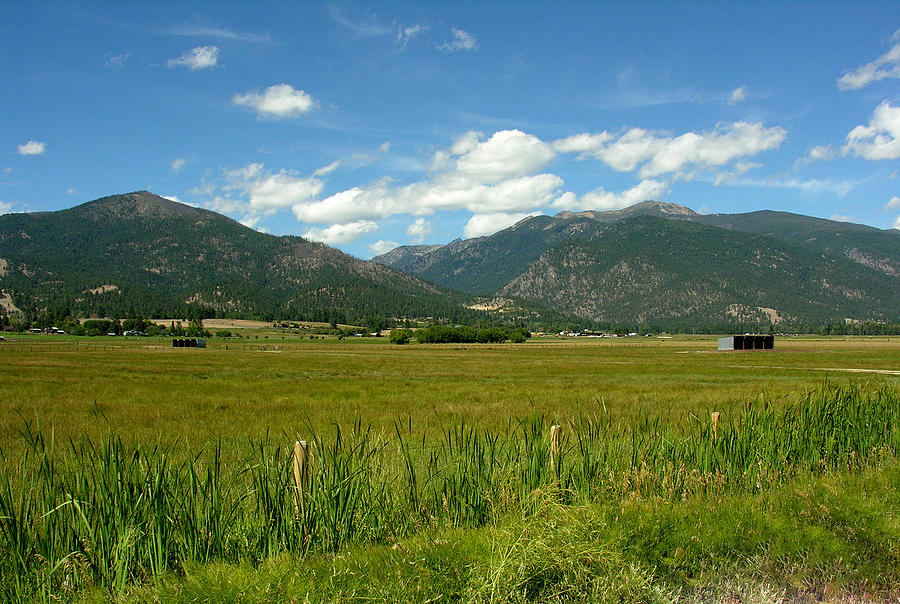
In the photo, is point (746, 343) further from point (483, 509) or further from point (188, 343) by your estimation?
point (188, 343)

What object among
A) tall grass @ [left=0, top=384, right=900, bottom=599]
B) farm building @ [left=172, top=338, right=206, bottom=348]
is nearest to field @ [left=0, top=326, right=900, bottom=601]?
tall grass @ [left=0, top=384, right=900, bottom=599]

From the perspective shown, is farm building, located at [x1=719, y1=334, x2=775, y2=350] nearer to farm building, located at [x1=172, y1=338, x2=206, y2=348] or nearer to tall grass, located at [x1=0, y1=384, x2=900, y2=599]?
farm building, located at [x1=172, y1=338, x2=206, y2=348]

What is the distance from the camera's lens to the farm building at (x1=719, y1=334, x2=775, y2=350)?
98.9m

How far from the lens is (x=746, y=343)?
9938cm

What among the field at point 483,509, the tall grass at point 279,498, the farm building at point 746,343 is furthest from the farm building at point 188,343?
the tall grass at point 279,498

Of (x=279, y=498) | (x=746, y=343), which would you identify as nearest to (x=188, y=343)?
(x=746, y=343)

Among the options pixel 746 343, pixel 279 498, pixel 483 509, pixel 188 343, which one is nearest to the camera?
pixel 279 498

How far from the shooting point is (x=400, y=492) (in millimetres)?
7469

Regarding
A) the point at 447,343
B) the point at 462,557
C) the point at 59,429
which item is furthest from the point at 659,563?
the point at 447,343

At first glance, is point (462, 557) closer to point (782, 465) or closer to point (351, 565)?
point (351, 565)

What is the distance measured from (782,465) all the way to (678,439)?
152 cm

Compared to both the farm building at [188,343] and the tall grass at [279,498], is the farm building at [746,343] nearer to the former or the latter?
the farm building at [188,343]

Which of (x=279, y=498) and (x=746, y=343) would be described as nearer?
(x=279, y=498)

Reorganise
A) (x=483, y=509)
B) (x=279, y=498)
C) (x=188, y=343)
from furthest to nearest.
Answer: (x=188, y=343) → (x=483, y=509) → (x=279, y=498)
